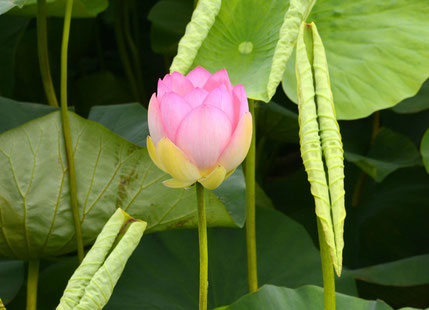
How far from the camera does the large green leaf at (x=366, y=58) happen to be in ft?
2.52

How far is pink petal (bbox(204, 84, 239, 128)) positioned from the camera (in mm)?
412

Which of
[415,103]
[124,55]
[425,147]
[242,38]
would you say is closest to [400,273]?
[425,147]

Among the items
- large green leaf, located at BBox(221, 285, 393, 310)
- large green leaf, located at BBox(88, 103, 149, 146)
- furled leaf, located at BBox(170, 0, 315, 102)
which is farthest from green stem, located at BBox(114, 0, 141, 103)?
large green leaf, located at BBox(221, 285, 393, 310)

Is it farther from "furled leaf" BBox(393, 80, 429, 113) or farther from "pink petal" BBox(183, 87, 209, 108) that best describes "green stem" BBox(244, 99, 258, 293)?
"furled leaf" BBox(393, 80, 429, 113)

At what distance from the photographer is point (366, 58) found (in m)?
0.77

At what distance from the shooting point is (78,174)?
0.70m

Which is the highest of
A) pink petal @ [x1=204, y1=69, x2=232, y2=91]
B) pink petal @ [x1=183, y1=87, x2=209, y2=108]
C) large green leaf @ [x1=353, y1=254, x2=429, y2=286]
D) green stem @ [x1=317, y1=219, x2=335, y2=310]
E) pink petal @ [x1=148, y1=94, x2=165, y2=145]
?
pink petal @ [x1=204, y1=69, x2=232, y2=91]

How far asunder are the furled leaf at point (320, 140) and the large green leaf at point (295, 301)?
24cm

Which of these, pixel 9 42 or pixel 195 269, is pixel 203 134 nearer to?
pixel 195 269

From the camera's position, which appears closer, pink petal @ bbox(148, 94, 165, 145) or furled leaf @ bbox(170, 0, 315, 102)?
pink petal @ bbox(148, 94, 165, 145)

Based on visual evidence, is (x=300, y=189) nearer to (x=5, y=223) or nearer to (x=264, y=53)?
(x=264, y=53)

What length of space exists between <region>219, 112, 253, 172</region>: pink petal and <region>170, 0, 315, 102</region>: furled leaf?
0.58 ft

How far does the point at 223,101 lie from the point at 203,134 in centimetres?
3

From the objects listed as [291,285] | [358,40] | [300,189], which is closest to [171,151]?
[358,40]
